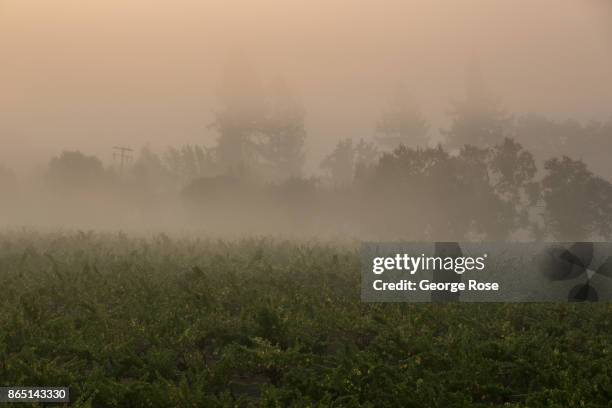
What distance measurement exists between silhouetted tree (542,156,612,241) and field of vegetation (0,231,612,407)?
23.2 metres

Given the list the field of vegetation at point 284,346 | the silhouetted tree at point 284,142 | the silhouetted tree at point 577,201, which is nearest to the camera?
the field of vegetation at point 284,346

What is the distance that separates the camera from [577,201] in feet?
108

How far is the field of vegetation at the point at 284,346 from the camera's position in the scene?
7543 millimetres

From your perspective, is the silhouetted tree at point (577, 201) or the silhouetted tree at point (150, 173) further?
the silhouetted tree at point (150, 173)

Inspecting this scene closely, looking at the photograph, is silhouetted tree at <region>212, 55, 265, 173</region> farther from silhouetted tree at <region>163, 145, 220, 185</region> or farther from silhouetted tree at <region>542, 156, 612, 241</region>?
silhouetted tree at <region>542, 156, 612, 241</region>

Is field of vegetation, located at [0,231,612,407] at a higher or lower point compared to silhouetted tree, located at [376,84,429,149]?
lower

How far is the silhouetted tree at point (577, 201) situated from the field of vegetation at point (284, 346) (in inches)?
915

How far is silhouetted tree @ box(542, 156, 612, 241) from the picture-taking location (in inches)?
1286

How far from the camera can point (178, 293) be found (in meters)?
11.9

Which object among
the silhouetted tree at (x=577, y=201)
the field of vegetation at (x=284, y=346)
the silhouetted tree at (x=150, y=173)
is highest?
the silhouetted tree at (x=150, y=173)

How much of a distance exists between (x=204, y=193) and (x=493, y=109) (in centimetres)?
2662

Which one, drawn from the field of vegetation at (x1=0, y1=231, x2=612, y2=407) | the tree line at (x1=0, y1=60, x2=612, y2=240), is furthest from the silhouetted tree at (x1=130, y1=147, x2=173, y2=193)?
the field of vegetation at (x1=0, y1=231, x2=612, y2=407)

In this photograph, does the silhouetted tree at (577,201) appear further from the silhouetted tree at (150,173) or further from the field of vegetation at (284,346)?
the silhouetted tree at (150,173)

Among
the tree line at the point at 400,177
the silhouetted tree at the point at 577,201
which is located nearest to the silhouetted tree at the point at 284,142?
the tree line at the point at 400,177
